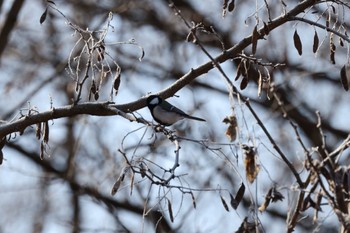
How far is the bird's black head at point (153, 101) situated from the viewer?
3821mm

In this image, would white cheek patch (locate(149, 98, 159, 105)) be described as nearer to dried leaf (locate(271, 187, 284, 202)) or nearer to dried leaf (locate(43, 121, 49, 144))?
dried leaf (locate(43, 121, 49, 144))

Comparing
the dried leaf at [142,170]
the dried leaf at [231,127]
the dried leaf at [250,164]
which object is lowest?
the dried leaf at [142,170]

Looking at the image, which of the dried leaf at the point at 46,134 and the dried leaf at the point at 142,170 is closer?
the dried leaf at the point at 142,170

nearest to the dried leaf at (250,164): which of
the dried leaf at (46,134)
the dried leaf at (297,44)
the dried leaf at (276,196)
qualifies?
the dried leaf at (276,196)

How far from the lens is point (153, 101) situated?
3.98m

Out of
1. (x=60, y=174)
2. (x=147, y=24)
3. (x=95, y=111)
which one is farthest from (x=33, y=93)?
(x=95, y=111)

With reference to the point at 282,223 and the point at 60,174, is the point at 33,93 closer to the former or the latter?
the point at 60,174

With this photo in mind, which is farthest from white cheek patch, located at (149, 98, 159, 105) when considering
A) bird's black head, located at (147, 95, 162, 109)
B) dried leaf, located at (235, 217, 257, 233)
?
dried leaf, located at (235, 217, 257, 233)

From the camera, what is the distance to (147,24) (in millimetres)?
9445

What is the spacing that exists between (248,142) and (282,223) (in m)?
5.49

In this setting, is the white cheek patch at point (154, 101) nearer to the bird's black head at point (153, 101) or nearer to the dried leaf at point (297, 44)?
the bird's black head at point (153, 101)

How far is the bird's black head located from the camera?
3.82 metres

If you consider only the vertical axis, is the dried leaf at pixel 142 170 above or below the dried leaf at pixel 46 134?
below

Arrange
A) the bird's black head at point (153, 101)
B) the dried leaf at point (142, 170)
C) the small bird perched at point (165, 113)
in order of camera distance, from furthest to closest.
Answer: the small bird perched at point (165, 113) → the bird's black head at point (153, 101) → the dried leaf at point (142, 170)
